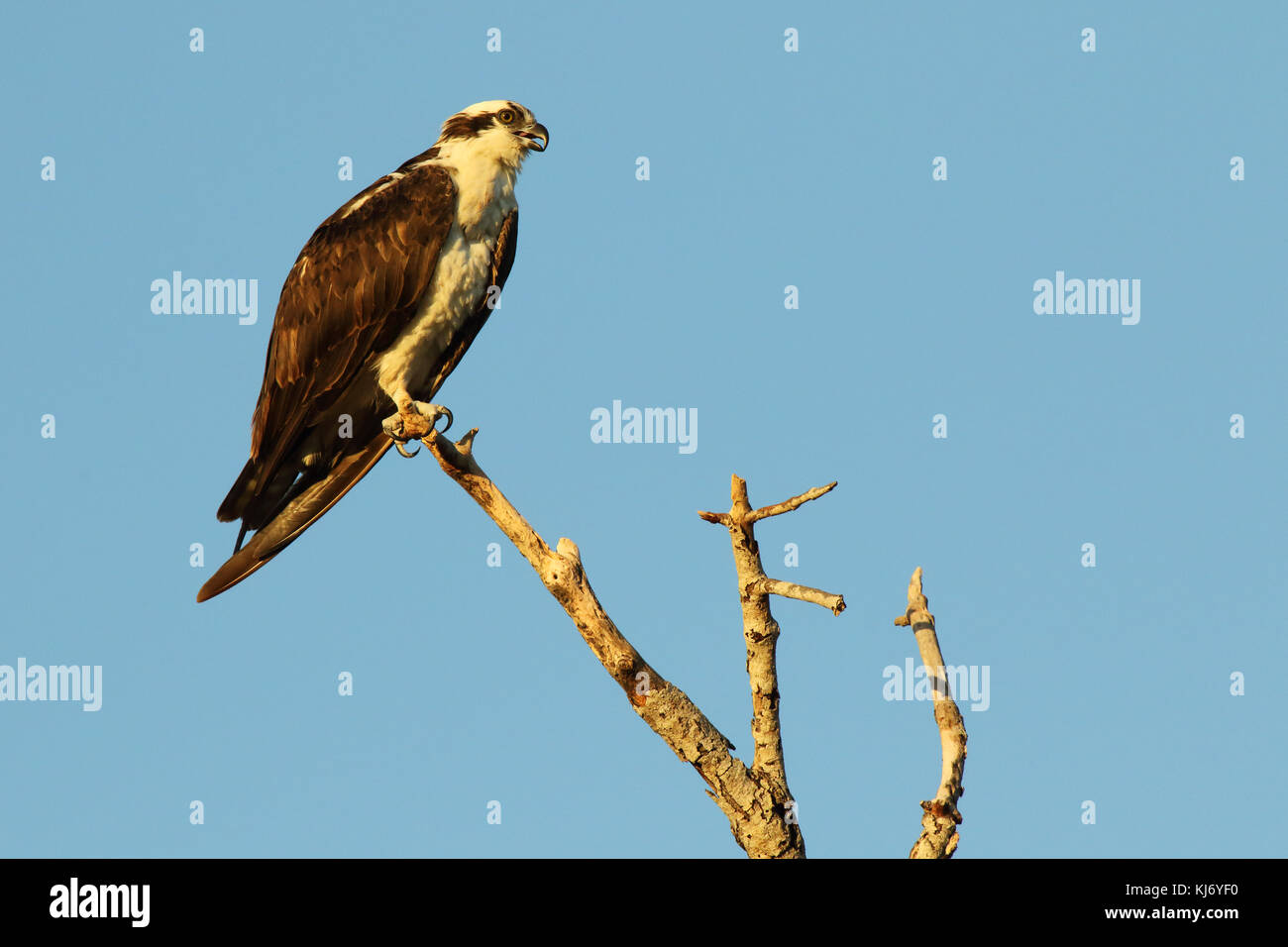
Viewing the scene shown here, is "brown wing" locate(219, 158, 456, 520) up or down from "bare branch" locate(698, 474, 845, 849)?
up

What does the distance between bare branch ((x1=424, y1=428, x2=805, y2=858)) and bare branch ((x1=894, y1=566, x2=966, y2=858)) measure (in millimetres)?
774

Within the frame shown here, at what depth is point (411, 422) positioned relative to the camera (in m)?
8.82

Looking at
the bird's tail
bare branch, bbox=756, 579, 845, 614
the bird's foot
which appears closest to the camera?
bare branch, bbox=756, 579, 845, 614

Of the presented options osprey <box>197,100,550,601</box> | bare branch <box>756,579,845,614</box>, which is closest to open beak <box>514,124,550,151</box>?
osprey <box>197,100,550,601</box>

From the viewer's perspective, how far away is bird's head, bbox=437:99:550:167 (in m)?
10.0

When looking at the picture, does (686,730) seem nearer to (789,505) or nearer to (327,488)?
(789,505)

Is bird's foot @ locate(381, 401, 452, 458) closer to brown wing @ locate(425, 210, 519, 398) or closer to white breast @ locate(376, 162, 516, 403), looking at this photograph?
white breast @ locate(376, 162, 516, 403)

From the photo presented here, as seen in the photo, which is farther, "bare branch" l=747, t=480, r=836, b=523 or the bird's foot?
the bird's foot

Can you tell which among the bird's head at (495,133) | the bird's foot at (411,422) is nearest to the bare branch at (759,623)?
the bird's foot at (411,422)

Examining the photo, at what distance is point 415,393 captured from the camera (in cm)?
986

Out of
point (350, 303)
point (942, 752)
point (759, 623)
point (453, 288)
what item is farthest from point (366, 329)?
point (942, 752)
